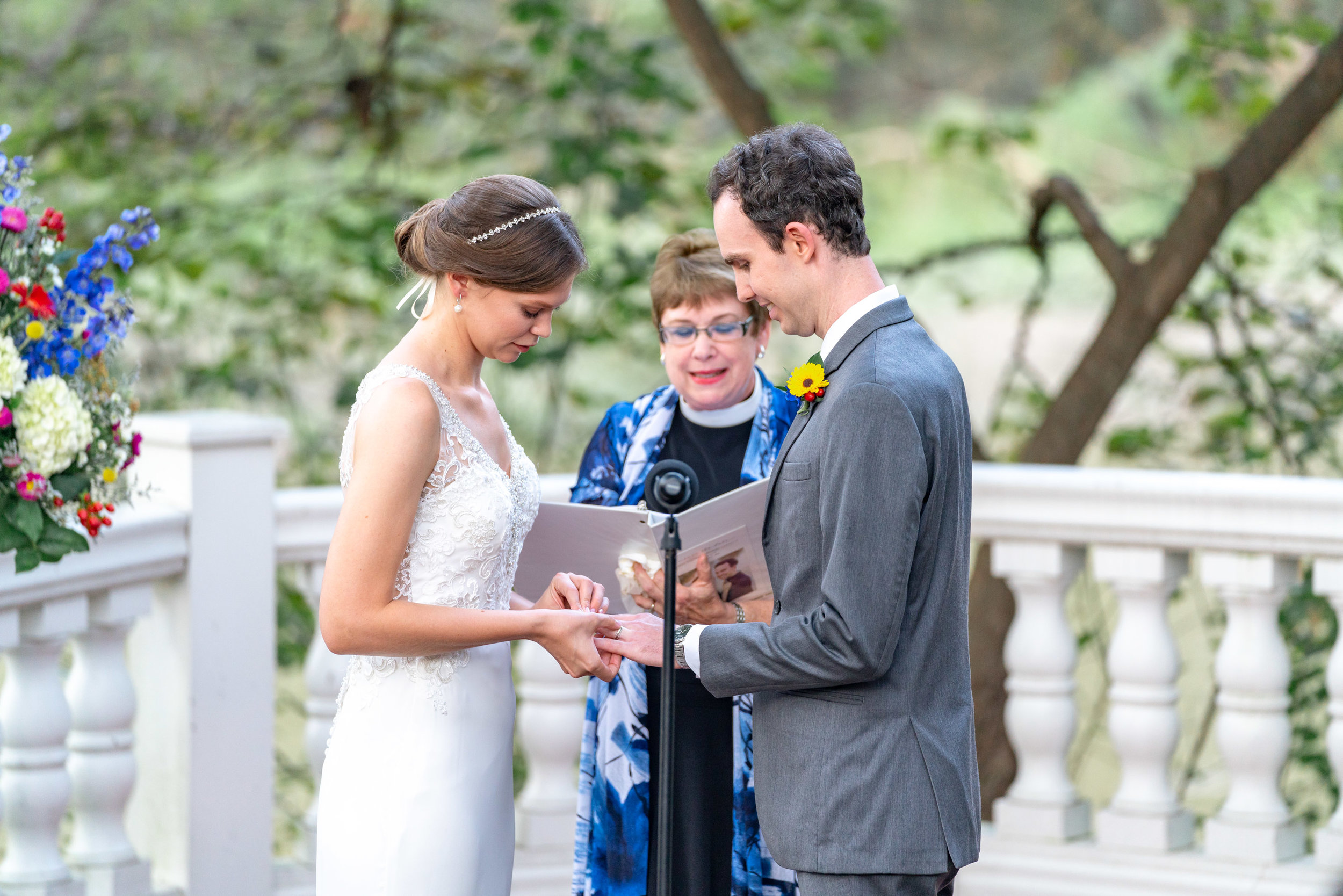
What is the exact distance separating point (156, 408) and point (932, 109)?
6.19 meters

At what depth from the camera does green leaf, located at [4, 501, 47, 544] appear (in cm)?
237

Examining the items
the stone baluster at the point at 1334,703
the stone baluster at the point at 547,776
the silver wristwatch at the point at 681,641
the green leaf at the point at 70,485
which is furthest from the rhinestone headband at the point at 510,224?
the stone baluster at the point at 1334,703

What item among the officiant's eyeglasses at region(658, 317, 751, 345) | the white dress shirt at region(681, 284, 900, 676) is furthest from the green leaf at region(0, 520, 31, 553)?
the officiant's eyeglasses at region(658, 317, 751, 345)

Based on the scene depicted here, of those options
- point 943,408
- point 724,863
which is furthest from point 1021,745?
point 943,408

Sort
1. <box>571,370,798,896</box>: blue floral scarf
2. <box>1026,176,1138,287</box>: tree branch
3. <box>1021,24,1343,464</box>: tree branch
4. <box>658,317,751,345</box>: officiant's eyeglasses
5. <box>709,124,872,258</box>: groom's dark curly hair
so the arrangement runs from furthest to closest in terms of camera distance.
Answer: <box>1026,176,1138,287</box>: tree branch
<box>1021,24,1343,464</box>: tree branch
<box>658,317,751,345</box>: officiant's eyeglasses
<box>571,370,798,896</box>: blue floral scarf
<box>709,124,872,258</box>: groom's dark curly hair

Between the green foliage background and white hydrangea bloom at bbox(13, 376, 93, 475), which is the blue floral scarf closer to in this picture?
white hydrangea bloom at bbox(13, 376, 93, 475)

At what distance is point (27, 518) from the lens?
7.80 ft

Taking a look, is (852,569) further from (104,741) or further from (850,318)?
(104,741)

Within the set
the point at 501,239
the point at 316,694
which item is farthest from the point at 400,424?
the point at 316,694

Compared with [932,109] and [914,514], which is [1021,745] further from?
[932,109]

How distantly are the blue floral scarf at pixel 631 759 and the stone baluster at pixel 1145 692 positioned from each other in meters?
0.92

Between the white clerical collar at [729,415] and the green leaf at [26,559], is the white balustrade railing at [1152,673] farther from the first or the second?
the green leaf at [26,559]

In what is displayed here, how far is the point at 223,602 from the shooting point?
3158mm

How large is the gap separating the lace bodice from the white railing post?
90 centimetres
